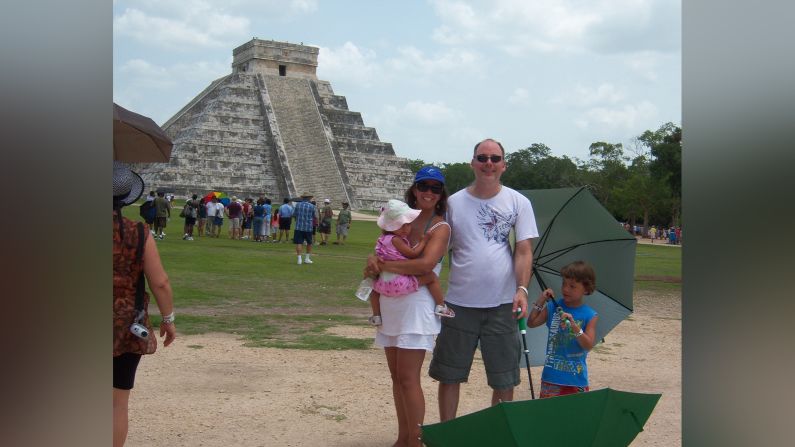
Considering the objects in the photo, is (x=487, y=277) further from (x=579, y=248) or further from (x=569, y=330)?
(x=579, y=248)

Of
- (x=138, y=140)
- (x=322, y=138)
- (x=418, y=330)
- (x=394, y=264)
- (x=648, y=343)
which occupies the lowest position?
(x=648, y=343)

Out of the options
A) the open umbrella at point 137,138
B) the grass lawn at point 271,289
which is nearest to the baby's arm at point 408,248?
the open umbrella at point 137,138

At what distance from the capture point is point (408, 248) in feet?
14.8

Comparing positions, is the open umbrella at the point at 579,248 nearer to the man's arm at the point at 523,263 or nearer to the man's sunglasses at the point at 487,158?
the man's arm at the point at 523,263

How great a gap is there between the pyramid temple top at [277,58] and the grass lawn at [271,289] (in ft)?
142

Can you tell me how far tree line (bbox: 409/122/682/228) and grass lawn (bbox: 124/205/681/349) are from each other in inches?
413

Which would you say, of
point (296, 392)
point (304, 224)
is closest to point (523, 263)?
point (296, 392)

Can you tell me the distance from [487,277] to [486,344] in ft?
1.16

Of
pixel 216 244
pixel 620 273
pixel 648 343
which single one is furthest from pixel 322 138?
pixel 620 273

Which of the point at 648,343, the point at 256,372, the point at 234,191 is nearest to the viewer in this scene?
the point at 256,372
